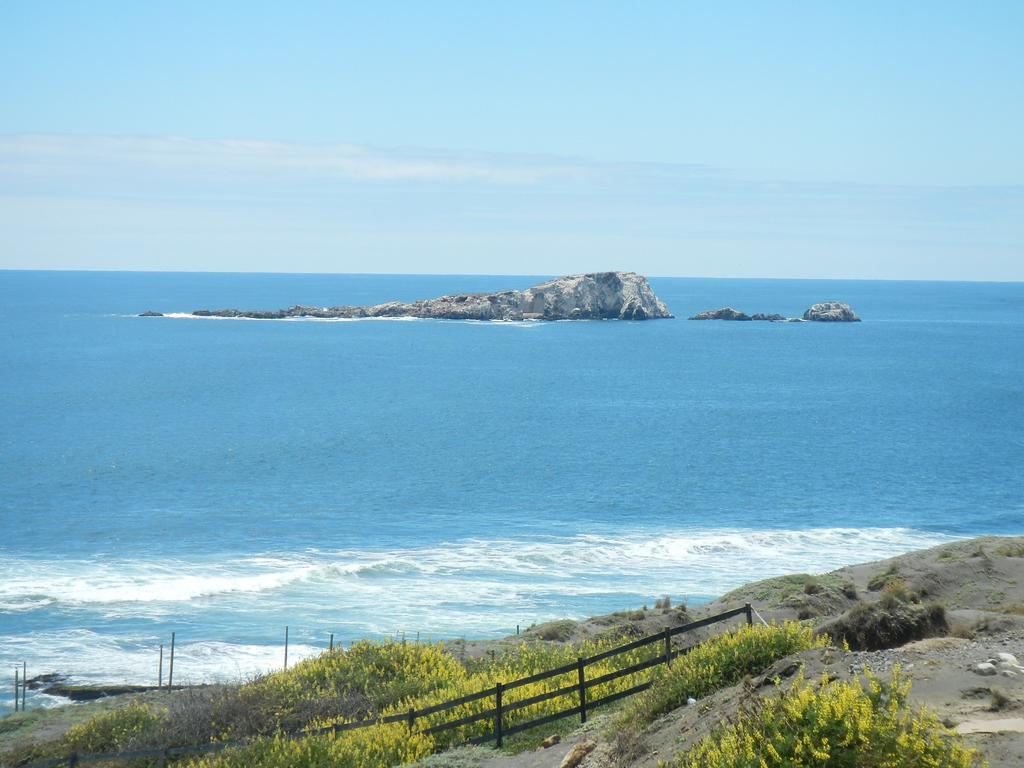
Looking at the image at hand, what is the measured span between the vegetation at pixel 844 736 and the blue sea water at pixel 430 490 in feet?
82.6

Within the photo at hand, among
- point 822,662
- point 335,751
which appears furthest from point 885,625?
point 335,751

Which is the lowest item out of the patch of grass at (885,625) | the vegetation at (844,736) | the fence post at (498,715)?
the fence post at (498,715)

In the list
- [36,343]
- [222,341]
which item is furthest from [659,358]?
[36,343]

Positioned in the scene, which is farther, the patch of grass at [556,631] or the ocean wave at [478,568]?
the ocean wave at [478,568]

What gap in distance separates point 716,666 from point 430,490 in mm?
45811

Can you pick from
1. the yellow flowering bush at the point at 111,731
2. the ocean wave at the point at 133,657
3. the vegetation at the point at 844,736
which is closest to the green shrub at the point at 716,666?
the vegetation at the point at 844,736

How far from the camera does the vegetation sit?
9.06 metres

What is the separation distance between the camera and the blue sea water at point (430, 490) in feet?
126

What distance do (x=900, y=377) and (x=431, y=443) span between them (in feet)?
230

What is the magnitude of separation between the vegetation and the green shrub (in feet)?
13.2

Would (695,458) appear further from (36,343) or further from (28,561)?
(36,343)

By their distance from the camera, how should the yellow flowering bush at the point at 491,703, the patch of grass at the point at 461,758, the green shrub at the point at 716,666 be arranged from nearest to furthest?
the green shrub at the point at 716,666 < the yellow flowering bush at the point at 491,703 < the patch of grass at the point at 461,758

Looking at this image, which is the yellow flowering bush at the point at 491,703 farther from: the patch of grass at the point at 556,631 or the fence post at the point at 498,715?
the patch of grass at the point at 556,631

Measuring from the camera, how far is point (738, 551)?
4700cm
